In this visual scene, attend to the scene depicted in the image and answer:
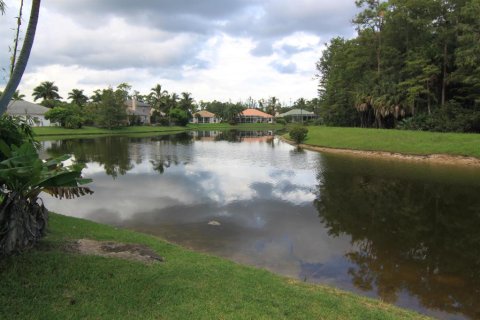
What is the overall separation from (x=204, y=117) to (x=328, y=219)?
337ft

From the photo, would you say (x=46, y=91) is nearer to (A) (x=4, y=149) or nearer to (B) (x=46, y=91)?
(B) (x=46, y=91)

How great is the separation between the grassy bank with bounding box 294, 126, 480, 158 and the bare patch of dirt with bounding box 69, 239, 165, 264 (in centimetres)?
2846

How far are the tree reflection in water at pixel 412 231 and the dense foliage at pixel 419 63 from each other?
15870mm

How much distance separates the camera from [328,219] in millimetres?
14203

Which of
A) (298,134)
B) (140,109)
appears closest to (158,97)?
(140,109)

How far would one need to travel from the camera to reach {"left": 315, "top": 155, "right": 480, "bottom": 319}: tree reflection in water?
28.4 feet

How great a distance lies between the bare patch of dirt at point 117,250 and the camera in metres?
7.43

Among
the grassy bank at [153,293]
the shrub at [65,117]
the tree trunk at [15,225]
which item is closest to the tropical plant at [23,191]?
the tree trunk at [15,225]

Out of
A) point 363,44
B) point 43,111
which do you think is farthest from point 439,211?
point 43,111

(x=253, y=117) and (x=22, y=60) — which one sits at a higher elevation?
(x=253, y=117)

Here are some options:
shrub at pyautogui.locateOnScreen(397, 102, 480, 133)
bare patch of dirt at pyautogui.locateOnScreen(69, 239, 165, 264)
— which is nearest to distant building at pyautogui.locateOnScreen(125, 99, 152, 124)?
shrub at pyautogui.locateOnScreen(397, 102, 480, 133)

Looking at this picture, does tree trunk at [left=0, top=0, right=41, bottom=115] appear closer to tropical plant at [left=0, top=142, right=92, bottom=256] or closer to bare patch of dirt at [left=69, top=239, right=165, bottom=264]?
tropical plant at [left=0, top=142, right=92, bottom=256]

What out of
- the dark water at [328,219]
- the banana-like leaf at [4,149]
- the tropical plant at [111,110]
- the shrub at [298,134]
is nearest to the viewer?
the banana-like leaf at [4,149]

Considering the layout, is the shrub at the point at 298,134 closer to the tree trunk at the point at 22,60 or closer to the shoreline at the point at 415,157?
the shoreline at the point at 415,157
